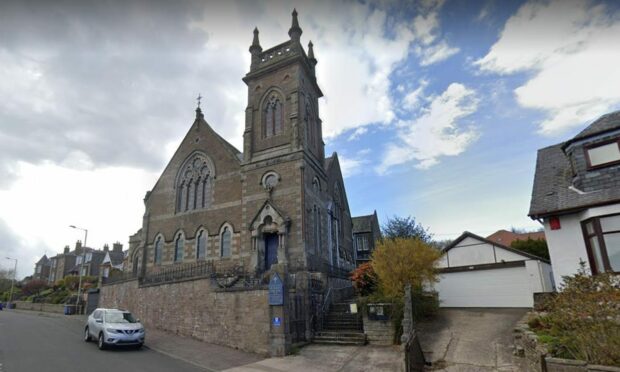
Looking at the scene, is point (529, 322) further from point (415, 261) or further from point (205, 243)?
point (205, 243)

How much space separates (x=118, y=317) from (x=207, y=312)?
3651mm

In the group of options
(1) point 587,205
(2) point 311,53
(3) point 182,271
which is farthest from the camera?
(2) point 311,53

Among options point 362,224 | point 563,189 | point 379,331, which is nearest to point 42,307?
point 362,224

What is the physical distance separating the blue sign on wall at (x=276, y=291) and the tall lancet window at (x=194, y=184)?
1347 centimetres

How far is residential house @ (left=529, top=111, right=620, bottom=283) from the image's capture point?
12027 millimetres

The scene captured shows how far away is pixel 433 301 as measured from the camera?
14953 mm

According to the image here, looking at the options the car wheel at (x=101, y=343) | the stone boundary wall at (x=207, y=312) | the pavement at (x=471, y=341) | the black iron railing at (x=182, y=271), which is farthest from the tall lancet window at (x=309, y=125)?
the car wheel at (x=101, y=343)

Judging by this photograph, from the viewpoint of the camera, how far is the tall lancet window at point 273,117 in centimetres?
2406

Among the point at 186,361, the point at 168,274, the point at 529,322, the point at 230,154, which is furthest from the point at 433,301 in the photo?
the point at 168,274

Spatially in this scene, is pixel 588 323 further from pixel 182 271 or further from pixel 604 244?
pixel 182 271

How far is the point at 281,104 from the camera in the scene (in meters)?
24.4

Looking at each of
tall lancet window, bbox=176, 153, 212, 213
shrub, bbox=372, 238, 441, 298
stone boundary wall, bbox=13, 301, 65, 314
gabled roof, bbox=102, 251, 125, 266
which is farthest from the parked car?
gabled roof, bbox=102, 251, 125, 266

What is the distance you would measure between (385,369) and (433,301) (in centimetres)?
587

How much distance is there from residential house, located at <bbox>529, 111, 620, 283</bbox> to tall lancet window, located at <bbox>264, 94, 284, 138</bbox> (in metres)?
15.8
